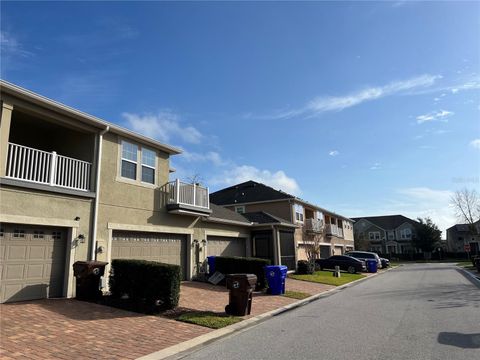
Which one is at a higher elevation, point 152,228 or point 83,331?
point 152,228

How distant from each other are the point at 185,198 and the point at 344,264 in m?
18.9

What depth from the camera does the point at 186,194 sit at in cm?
1816

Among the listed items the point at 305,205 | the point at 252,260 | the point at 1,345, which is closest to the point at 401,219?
the point at 305,205

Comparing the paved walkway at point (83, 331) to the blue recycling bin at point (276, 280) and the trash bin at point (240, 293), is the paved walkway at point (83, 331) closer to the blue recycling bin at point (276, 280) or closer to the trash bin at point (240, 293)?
the trash bin at point (240, 293)

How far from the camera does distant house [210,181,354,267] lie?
26342mm

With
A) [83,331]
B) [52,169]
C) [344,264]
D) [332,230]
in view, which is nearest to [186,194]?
[52,169]

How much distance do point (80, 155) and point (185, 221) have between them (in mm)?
5940

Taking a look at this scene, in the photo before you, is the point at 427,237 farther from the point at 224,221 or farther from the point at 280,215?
A: the point at 224,221

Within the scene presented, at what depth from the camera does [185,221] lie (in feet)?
60.5

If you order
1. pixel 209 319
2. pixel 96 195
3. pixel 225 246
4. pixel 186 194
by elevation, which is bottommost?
pixel 209 319

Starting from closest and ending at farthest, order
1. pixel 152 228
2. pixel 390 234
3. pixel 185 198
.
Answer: pixel 152 228
pixel 185 198
pixel 390 234

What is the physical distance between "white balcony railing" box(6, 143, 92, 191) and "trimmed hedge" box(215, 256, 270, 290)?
758 centimetres

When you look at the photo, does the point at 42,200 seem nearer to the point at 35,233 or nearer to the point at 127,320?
the point at 35,233

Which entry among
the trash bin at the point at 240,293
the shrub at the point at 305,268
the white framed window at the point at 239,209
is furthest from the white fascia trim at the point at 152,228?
the white framed window at the point at 239,209
